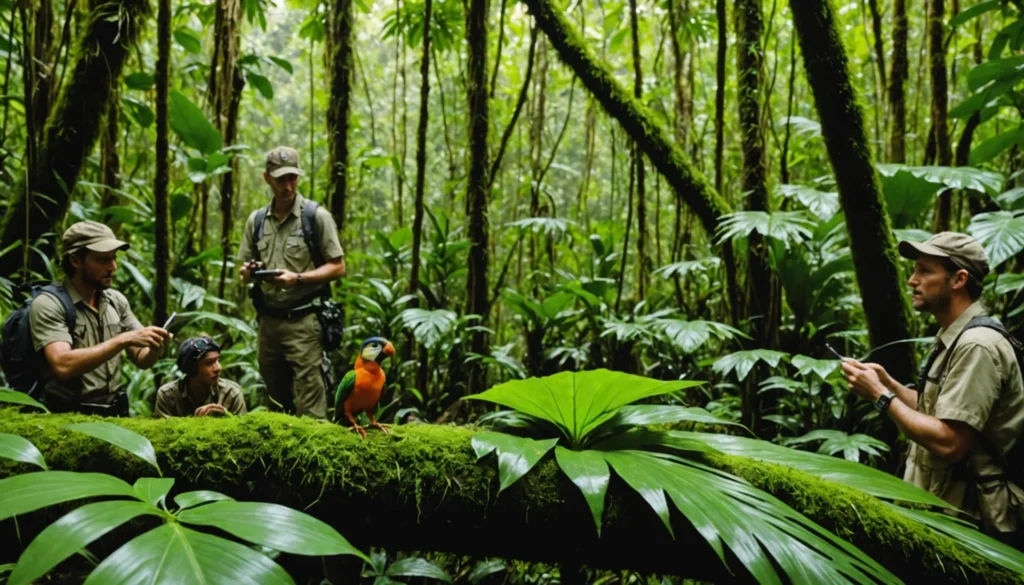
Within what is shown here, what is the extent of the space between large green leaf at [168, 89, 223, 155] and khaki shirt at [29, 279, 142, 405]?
2.03 m

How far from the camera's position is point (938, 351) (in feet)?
8.34

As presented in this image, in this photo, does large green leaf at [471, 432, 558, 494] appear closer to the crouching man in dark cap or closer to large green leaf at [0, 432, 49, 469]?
large green leaf at [0, 432, 49, 469]

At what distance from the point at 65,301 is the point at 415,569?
6.38ft

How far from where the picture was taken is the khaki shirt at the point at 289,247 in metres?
4.23

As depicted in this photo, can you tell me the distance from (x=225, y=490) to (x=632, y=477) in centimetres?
113

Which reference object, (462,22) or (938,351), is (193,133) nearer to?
(462,22)

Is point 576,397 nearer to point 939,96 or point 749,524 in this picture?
point 749,524

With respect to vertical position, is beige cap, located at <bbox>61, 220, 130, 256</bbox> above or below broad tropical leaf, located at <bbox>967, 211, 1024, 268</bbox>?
below

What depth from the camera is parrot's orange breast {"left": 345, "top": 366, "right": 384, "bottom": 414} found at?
2.11 m

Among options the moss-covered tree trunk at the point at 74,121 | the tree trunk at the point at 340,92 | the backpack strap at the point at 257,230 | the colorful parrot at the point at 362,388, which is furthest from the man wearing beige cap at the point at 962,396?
the tree trunk at the point at 340,92

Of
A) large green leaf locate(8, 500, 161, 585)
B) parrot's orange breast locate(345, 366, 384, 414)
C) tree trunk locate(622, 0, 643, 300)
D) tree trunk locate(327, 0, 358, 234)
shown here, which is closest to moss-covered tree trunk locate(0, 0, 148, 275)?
tree trunk locate(327, 0, 358, 234)

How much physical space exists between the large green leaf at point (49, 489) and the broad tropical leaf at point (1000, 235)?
3577mm

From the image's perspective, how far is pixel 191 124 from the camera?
16.1ft

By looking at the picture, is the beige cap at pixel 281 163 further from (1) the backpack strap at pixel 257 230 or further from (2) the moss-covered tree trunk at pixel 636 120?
(2) the moss-covered tree trunk at pixel 636 120
